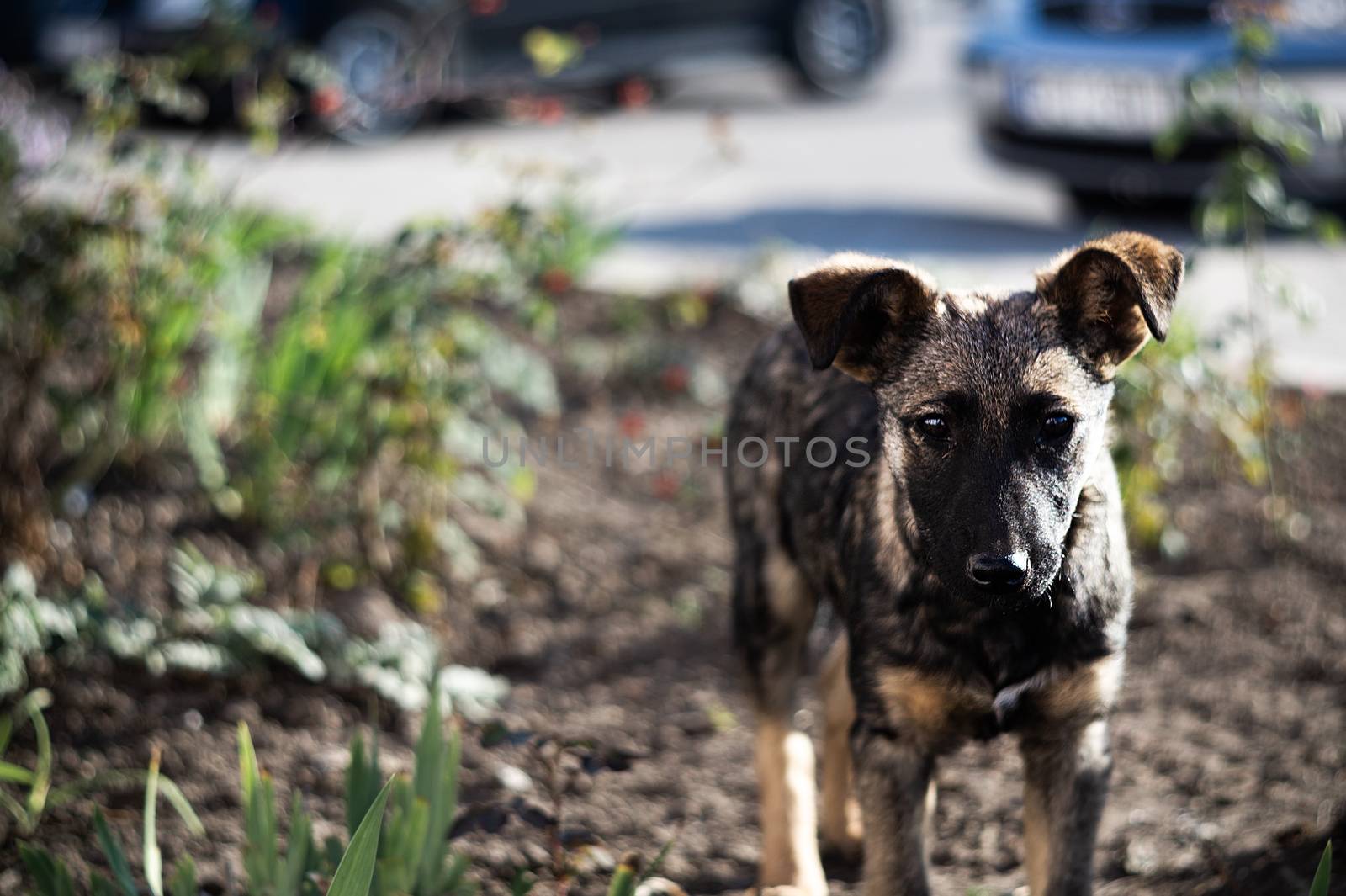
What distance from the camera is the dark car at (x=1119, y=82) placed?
801cm

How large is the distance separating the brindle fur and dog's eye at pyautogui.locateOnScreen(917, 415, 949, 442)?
0.03 feet

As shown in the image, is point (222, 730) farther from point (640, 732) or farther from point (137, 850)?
point (640, 732)

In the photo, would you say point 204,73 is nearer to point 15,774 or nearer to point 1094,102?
point 15,774

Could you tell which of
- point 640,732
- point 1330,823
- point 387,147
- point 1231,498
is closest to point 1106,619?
point 1330,823

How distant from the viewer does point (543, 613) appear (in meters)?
4.47

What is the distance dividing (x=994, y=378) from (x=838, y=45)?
432 inches

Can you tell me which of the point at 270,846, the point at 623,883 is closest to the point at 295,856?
the point at 270,846

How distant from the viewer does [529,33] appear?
10.0 metres

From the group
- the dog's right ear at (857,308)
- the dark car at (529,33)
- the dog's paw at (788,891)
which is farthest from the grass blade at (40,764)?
the dark car at (529,33)

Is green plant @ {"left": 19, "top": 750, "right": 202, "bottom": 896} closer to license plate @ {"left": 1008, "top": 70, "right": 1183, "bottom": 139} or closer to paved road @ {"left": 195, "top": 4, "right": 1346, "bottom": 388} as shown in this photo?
paved road @ {"left": 195, "top": 4, "right": 1346, "bottom": 388}

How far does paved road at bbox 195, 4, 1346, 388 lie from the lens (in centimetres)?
702

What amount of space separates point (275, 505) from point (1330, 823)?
122 inches

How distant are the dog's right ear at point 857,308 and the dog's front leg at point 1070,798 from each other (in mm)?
770

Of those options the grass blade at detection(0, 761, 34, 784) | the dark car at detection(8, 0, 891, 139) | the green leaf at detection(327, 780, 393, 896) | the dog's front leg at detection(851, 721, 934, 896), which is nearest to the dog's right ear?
the dog's front leg at detection(851, 721, 934, 896)
